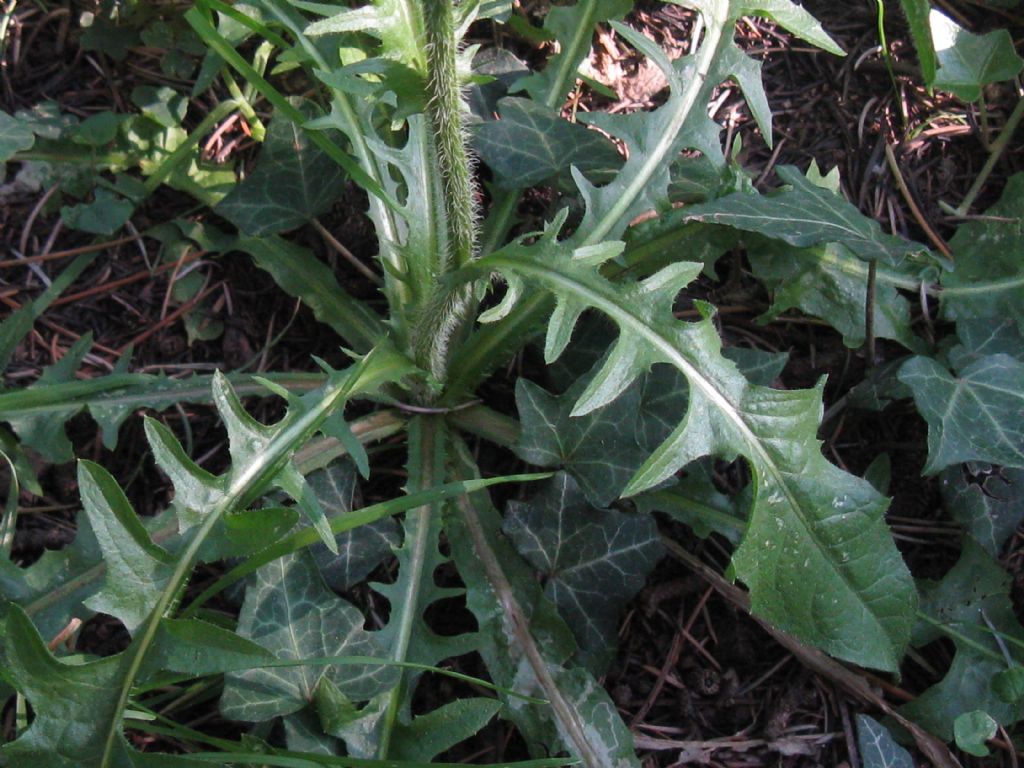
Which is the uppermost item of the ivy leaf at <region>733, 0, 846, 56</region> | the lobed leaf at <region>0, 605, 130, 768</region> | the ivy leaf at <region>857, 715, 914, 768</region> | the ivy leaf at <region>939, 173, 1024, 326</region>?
the ivy leaf at <region>733, 0, 846, 56</region>

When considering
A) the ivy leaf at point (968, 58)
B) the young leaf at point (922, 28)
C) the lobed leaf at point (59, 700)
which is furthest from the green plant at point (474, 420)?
the ivy leaf at point (968, 58)

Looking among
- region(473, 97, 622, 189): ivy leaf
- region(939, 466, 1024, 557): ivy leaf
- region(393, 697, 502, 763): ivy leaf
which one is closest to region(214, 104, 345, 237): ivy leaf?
region(473, 97, 622, 189): ivy leaf

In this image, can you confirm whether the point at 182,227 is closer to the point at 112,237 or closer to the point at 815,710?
the point at 112,237

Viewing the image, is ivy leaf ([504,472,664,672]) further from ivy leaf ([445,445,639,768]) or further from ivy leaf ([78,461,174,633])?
ivy leaf ([78,461,174,633])

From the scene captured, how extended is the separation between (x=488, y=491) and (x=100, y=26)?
5.22 ft

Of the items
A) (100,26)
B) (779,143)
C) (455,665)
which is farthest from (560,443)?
(100,26)

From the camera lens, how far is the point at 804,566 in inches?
60.9

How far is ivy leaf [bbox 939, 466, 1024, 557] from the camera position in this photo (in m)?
1.90

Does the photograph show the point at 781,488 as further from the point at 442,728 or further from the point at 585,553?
the point at 442,728

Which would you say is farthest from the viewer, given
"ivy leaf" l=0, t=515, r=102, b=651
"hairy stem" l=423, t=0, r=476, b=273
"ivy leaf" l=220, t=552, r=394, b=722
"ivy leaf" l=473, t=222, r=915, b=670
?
"ivy leaf" l=0, t=515, r=102, b=651

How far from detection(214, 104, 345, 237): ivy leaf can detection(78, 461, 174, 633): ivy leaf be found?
867 millimetres

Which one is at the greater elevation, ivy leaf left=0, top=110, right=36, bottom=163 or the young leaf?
the young leaf

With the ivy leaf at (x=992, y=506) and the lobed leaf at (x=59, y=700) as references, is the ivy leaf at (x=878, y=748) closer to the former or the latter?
the ivy leaf at (x=992, y=506)

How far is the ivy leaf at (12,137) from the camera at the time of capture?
6.75 feet
